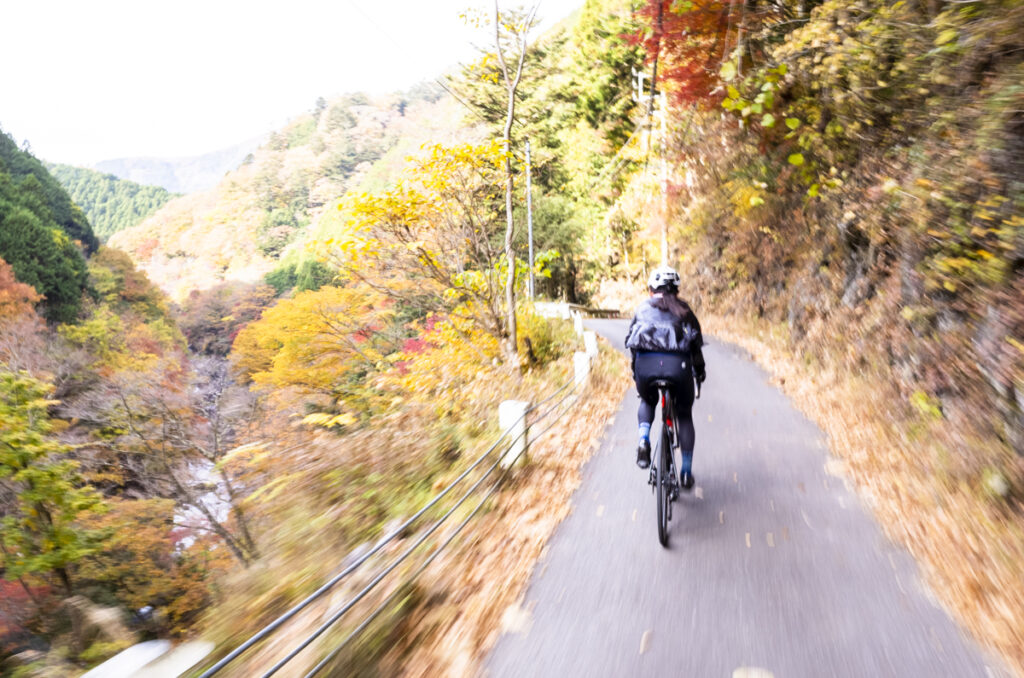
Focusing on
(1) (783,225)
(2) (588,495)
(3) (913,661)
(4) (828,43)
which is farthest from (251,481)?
(1) (783,225)

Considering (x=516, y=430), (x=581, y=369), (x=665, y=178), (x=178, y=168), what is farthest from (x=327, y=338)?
(x=178, y=168)

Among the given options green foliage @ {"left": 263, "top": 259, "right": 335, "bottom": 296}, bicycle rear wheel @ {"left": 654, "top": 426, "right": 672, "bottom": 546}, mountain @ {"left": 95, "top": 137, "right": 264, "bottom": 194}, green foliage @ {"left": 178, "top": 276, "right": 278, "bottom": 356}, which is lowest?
green foliage @ {"left": 178, "top": 276, "right": 278, "bottom": 356}

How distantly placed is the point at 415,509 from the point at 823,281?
9.63 m

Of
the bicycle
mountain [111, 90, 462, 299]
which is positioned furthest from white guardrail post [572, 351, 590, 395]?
mountain [111, 90, 462, 299]

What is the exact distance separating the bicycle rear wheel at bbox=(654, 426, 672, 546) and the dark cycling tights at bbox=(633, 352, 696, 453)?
229 mm

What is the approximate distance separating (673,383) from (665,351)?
26 centimetres

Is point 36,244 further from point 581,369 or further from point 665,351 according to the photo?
point 665,351

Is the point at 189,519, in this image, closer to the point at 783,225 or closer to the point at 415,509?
the point at 415,509

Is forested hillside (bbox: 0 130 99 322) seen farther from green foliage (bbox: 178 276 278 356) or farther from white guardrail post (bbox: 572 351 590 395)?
white guardrail post (bbox: 572 351 590 395)

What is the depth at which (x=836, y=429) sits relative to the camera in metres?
6.47

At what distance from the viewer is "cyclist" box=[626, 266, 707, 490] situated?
4.12 m

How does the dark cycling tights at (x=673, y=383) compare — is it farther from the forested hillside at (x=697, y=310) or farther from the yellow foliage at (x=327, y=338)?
the yellow foliage at (x=327, y=338)

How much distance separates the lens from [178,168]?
557 feet

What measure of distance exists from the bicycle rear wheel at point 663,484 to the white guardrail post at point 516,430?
200 cm
